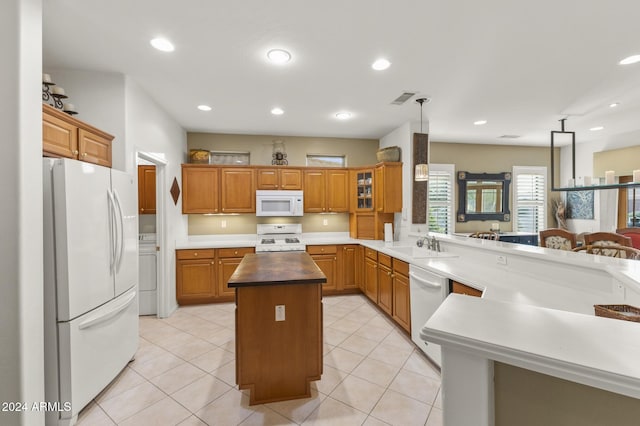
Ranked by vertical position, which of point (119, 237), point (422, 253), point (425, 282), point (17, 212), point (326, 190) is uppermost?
point (326, 190)

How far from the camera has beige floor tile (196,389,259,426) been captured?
6.18 feet

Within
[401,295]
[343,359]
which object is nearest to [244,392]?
[343,359]

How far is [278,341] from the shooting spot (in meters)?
2.08

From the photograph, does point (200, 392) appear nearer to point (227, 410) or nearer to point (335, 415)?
point (227, 410)

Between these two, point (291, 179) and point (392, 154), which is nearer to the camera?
point (392, 154)

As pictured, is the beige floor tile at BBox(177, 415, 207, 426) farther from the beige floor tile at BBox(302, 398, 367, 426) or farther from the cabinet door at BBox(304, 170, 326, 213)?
the cabinet door at BBox(304, 170, 326, 213)

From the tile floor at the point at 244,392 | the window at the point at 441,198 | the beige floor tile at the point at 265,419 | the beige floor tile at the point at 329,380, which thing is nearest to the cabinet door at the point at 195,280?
the tile floor at the point at 244,392

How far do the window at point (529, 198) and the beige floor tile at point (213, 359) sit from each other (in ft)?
19.8

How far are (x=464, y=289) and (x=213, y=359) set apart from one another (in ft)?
7.84

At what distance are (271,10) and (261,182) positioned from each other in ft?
9.72

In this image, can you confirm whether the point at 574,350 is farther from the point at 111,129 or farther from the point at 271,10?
the point at 111,129

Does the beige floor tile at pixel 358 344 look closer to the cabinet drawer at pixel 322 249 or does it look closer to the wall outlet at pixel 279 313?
the wall outlet at pixel 279 313

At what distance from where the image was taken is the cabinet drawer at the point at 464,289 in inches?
80.2

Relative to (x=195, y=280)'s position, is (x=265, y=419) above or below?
below
